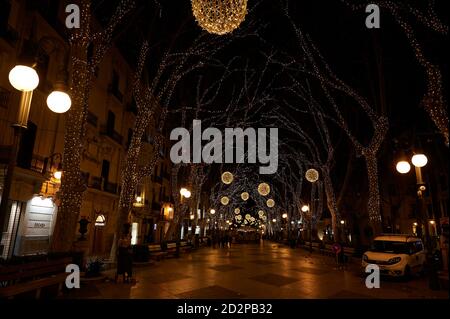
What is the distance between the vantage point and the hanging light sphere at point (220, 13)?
6.33 meters

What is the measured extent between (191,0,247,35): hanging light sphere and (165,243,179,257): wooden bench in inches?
568

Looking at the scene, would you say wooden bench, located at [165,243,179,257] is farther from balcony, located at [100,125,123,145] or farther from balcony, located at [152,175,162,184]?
balcony, located at [152,175,162,184]

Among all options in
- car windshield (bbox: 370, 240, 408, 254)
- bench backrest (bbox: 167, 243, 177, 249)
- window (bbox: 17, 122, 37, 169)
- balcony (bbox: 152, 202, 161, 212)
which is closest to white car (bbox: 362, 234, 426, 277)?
car windshield (bbox: 370, 240, 408, 254)

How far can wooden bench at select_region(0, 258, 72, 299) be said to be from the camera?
18.6 feet

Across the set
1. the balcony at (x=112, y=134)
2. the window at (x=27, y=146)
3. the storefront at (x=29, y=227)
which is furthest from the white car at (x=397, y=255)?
the balcony at (x=112, y=134)

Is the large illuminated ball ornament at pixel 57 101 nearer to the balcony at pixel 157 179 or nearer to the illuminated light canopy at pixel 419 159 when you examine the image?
the illuminated light canopy at pixel 419 159

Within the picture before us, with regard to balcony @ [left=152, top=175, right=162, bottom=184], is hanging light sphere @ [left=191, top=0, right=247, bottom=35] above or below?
below

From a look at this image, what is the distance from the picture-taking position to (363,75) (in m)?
17.7

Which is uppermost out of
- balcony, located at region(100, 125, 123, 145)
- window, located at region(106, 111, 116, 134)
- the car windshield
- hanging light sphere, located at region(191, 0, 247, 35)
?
window, located at region(106, 111, 116, 134)

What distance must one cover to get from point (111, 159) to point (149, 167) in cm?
829

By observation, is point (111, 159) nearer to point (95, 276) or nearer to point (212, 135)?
point (212, 135)
